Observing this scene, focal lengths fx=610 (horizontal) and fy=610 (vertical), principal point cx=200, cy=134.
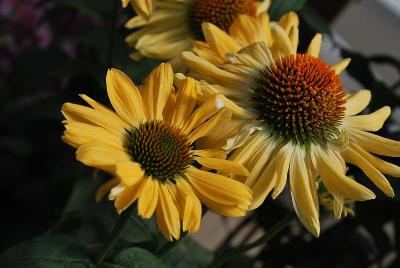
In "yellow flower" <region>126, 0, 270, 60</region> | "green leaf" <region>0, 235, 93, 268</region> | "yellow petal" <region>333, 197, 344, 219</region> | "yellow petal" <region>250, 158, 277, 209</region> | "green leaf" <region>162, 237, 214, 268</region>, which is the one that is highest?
"yellow petal" <region>333, 197, 344, 219</region>

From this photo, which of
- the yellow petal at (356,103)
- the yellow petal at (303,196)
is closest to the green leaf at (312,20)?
the yellow petal at (356,103)

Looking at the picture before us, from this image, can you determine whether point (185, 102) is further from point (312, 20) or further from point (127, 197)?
point (312, 20)

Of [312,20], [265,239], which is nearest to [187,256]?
[265,239]

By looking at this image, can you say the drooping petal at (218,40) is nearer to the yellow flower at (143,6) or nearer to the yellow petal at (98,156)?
the yellow flower at (143,6)

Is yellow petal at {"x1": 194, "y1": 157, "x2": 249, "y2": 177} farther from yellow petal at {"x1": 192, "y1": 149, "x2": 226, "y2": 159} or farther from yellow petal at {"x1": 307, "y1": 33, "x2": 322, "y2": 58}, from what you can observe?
yellow petal at {"x1": 307, "y1": 33, "x2": 322, "y2": 58}

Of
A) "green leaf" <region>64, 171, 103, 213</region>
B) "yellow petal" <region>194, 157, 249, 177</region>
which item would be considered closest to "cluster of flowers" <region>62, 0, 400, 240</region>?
"yellow petal" <region>194, 157, 249, 177</region>

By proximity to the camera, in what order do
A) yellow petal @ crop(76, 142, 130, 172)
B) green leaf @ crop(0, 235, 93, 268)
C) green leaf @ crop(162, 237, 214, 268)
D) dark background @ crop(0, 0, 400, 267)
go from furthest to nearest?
dark background @ crop(0, 0, 400, 267), green leaf @ crop(162, 237, 214, 268), green leaf @ crop(0, 235, 93, 268), yellow petal @ crop(76, 142, 130, 172)
